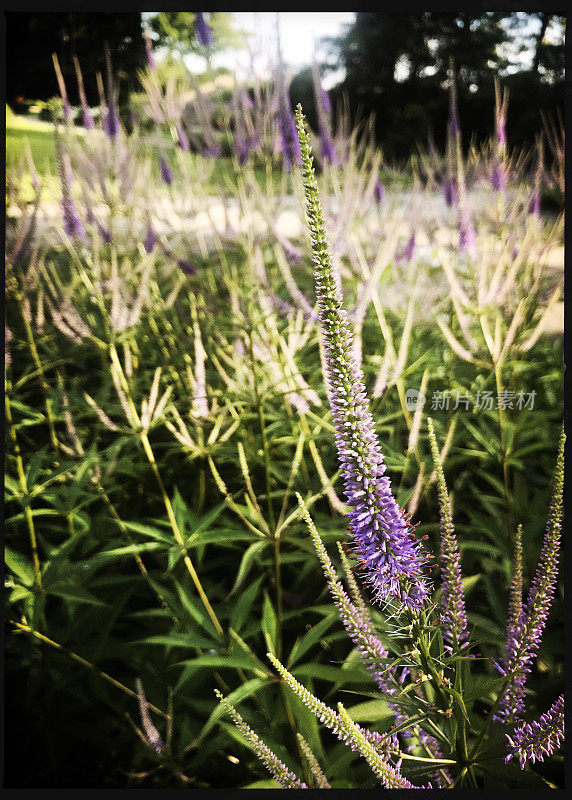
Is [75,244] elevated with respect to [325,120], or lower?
lower

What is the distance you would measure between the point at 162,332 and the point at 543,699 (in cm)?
234

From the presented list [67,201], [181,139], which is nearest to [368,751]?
[67,201]

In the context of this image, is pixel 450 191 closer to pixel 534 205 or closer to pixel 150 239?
pixel 534 205

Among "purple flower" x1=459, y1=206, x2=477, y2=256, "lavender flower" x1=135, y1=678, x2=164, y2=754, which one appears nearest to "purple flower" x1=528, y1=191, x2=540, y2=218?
"purple flower" x1=459, y1=206, x2=477, y2=256

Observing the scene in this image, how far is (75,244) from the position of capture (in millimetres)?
2307

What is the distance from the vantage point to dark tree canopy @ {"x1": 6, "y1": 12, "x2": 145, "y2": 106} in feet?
5.53

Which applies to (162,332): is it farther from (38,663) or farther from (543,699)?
(543,699)

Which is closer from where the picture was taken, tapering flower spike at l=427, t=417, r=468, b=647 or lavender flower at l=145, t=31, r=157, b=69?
tapering flower spike at l=427, t=417, r=468, b=647

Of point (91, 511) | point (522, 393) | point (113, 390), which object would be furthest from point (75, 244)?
point (522, 393)

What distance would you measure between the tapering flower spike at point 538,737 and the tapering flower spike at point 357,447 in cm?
32

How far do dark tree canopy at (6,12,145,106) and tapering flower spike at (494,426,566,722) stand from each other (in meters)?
1.84

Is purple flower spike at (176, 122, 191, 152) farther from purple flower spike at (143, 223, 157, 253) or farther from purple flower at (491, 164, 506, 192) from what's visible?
purple flower at (491, 164, 506, 192)

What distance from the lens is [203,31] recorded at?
6.63 feet

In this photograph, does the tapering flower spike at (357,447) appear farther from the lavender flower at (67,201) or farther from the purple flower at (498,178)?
the purple flower at (498,178)
